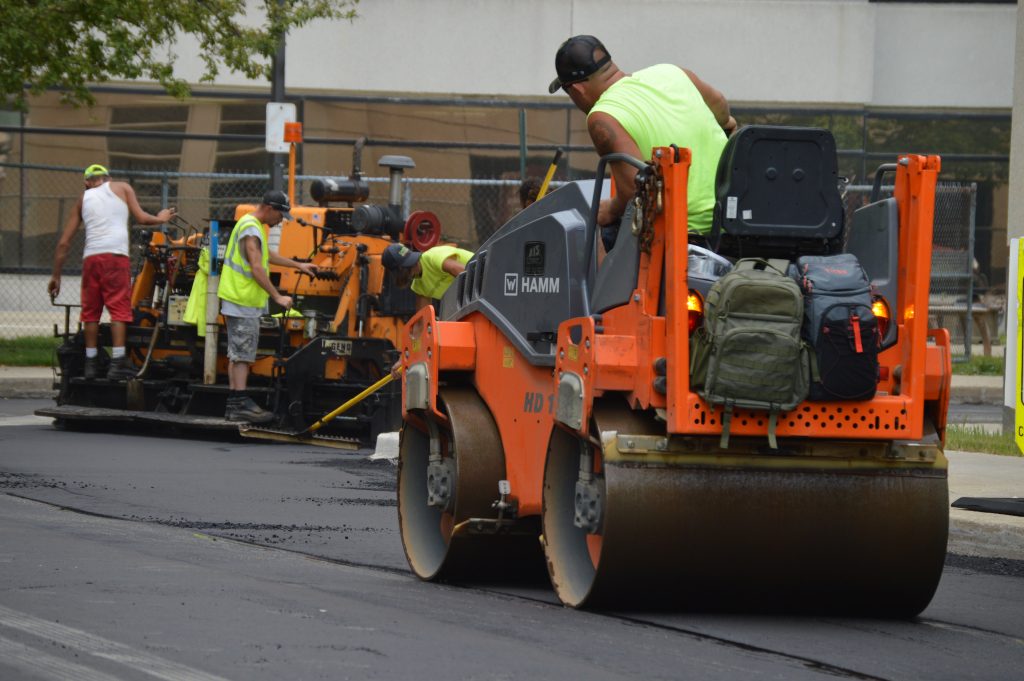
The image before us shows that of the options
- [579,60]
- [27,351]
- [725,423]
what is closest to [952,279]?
[27,351]

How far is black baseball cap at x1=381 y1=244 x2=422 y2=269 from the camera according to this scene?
498 inches

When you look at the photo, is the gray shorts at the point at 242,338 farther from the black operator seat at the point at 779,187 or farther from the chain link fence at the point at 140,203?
the chain link fence at the point at 140,203

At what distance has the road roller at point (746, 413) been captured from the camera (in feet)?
20.7

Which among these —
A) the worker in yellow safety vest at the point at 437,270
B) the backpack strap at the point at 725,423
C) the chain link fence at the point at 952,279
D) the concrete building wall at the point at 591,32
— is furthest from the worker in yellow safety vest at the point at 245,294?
the concrete building wall at the point at 591,32

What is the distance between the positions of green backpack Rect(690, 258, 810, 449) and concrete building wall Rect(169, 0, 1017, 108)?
22046 mm

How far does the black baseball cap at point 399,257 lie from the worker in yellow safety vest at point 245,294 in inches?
65.1

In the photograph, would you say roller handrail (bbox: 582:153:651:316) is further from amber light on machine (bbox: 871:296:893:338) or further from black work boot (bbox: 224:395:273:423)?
black work boot (bbox: 224:395:273:423)

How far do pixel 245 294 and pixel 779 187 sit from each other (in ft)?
26.9

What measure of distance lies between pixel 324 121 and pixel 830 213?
2180 centimetres

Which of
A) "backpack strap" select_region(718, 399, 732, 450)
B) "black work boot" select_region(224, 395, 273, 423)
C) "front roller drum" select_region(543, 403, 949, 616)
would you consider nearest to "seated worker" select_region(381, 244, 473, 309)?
"black work boot" select_region(224, 395, 273, 423)

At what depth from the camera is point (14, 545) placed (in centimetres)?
830

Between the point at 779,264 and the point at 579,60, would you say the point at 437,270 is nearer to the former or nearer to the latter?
the point at 579,60

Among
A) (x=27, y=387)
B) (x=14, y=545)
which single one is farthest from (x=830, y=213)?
(x=27, y=387)

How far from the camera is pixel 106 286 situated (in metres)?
15.5
